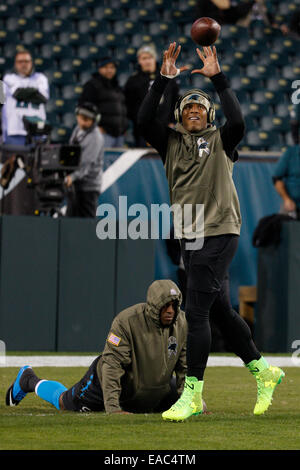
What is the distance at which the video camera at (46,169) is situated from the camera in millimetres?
9906

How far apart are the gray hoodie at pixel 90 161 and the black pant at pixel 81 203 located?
0.06m

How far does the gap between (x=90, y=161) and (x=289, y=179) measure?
223cm

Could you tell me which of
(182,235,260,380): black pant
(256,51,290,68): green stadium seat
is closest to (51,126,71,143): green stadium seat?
(256,51,290,68): green stadium seat

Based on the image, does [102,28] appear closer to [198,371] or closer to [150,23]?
[150,23]

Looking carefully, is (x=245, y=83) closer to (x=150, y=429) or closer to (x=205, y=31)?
(x=205, y=31)

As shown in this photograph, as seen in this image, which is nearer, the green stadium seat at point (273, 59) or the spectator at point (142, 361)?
the spectator at point (142, 361)

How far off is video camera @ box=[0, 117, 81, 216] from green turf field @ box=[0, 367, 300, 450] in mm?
3688

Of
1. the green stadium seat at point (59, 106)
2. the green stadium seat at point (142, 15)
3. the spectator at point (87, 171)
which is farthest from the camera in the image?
the green stadium seat at point (142, 15)

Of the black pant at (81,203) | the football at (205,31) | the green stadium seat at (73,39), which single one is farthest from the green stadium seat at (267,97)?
the football at (205,31)

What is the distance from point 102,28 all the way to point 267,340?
289 inches

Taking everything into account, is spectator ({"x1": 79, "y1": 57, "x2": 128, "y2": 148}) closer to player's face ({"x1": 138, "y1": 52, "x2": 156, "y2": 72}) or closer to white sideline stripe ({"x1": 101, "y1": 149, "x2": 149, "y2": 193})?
player's face ({"x1": 138, "y1": 52, "x2": 156, "y2": 72})

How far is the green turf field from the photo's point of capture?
4270 millimetres

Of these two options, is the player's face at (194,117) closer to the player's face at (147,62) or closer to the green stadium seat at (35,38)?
the player's face at (147,62)

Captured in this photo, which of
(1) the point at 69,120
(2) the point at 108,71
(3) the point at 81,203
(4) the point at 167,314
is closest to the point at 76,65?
(1) the point at 69,120
